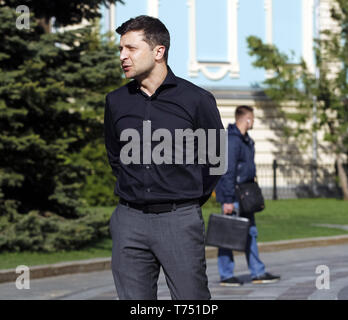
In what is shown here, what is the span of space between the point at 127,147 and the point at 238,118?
539cm

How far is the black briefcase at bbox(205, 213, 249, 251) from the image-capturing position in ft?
31.9

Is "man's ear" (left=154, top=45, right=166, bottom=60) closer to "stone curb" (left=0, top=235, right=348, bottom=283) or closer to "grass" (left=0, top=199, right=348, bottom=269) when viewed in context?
"stone curb" (left=0, top=235, right=348, bottom=283)

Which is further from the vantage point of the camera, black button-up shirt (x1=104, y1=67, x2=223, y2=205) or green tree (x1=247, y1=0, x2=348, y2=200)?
green tree (x1=247, y1=0, x2=348, y2=200)

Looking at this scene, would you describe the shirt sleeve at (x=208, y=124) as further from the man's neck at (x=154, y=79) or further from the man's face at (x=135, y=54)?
the man's face at (x=135, y=54)

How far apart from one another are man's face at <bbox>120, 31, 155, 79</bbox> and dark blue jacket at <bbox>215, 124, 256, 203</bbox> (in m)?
5.07

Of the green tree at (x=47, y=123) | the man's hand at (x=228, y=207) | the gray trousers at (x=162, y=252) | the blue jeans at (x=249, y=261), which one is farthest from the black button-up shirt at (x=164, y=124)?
the green tree at (x=47, y=123)

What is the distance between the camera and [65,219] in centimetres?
1344

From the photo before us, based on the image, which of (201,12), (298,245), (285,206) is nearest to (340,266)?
(298,245)

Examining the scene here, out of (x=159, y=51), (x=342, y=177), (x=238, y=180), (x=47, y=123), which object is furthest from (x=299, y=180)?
(x=159, y=51)

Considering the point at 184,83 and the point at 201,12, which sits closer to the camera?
the point at 184,83

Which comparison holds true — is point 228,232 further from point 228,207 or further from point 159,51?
point 159,51

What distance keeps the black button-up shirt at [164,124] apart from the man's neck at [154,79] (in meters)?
0.04
